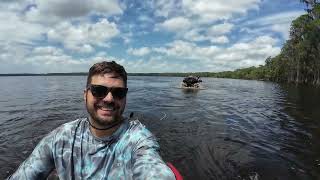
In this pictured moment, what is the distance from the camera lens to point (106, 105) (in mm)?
3250

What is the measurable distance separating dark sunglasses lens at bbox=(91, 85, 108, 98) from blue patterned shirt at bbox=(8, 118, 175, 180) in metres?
0.34

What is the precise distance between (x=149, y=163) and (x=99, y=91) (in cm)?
103

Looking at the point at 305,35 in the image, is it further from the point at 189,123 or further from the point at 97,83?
the point at 97,83

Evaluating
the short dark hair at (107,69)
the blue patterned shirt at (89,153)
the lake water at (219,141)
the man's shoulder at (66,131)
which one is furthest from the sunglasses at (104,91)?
the lake water at (219,141)

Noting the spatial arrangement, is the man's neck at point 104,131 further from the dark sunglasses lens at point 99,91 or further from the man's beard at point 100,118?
the dark sunglasses lens at point 99,91

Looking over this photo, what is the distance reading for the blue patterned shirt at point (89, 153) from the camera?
3.03 metres

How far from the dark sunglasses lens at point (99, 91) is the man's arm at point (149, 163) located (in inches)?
26.0

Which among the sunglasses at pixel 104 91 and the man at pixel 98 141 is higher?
the sunglasses at pixel 104 91

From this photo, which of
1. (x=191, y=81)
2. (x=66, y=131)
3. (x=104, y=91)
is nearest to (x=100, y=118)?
(x=104, y=91)

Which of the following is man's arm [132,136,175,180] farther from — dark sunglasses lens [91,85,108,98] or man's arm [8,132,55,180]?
man's arm [8,132,55,180]

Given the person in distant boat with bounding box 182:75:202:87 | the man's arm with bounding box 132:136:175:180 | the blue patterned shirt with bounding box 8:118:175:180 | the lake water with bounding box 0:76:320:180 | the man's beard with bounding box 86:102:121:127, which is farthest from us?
the person in distant boat with bounding box 182:75:202:87

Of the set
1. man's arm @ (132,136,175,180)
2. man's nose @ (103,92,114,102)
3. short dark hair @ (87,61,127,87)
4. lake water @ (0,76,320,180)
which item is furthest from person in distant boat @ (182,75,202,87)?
man's arm @ (132,136,175,180)

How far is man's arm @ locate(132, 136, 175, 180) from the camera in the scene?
8.19 feet

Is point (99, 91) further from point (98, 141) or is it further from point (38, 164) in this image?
point (38, 164)
